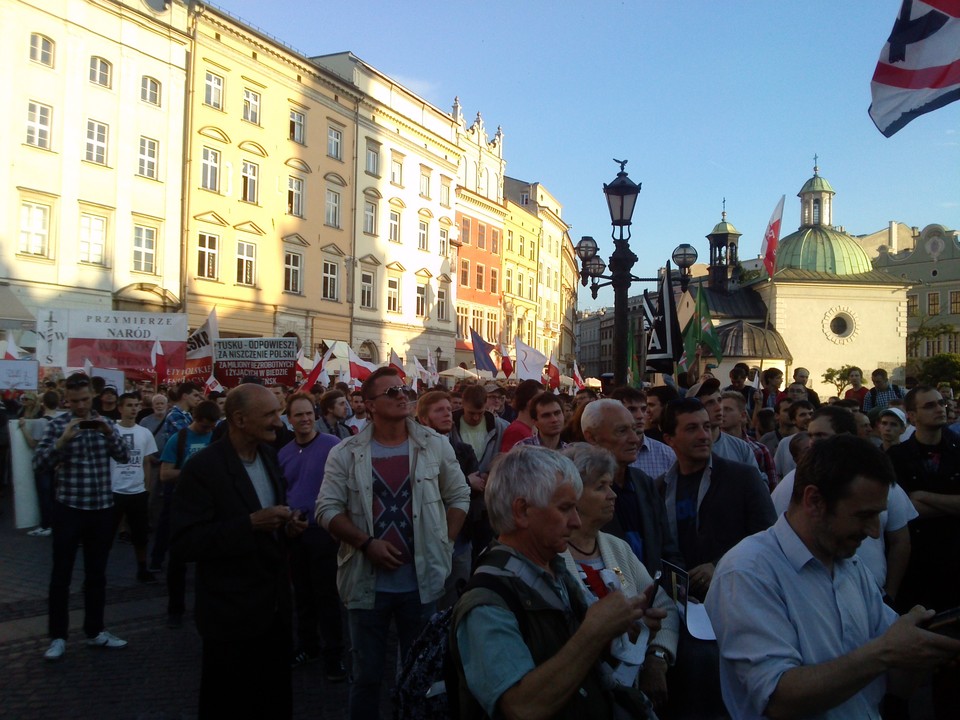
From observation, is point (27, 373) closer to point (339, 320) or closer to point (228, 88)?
point (228, 88)

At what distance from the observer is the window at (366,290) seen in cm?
4072

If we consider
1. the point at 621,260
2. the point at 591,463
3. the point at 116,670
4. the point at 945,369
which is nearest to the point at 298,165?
the point at 621,260

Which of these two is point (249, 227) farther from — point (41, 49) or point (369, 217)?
A: point (41, 49)

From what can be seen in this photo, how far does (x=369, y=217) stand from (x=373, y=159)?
10.1 ft

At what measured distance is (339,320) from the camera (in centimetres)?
3891

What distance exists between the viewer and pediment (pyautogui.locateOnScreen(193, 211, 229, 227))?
31031 mm

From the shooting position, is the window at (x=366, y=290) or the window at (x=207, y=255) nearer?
the window at (x=207, y=255)

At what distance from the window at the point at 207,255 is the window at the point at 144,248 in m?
2.04

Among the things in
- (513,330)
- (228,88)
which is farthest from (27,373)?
→ (513,330)

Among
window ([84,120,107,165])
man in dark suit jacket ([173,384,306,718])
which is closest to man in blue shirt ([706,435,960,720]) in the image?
man in dark suit jacket ([173,384,306,718])

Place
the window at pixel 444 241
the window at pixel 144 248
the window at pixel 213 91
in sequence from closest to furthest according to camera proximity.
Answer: the window at pixel 144 248
the window at pixel 213 91
the window at pixel 444 241

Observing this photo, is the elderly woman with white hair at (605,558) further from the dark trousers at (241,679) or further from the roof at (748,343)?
the roof at (748,343)

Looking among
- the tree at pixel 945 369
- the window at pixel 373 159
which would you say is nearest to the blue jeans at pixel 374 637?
the window at pixel 373 159

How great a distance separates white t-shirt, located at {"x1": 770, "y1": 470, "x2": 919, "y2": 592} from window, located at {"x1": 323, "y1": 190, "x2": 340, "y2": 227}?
35.5 meters
